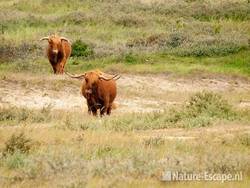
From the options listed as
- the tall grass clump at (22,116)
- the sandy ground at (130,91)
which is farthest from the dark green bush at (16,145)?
the sandy ground at (130,91)

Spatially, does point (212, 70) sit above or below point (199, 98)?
below

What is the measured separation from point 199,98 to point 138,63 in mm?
11494

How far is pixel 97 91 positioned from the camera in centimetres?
1931

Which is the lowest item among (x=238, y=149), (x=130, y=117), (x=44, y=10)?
(x=44, y=10)

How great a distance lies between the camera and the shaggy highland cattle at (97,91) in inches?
754

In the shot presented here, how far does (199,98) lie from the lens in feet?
59.8

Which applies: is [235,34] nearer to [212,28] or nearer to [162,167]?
[212,28]

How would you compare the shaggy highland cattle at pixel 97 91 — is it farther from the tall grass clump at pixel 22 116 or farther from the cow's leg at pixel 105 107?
the tall grass clump at pixel 22 116

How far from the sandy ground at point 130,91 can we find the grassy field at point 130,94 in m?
0.04

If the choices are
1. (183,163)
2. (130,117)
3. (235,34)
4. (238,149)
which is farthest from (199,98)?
(235,34)

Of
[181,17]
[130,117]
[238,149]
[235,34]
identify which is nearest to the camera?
[238,149]

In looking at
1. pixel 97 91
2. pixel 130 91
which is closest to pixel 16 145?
pixel 97 91

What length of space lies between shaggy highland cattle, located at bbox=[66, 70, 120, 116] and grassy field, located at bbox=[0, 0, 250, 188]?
1.39 ft

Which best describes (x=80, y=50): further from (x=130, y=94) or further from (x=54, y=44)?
(x=130, y=94)
